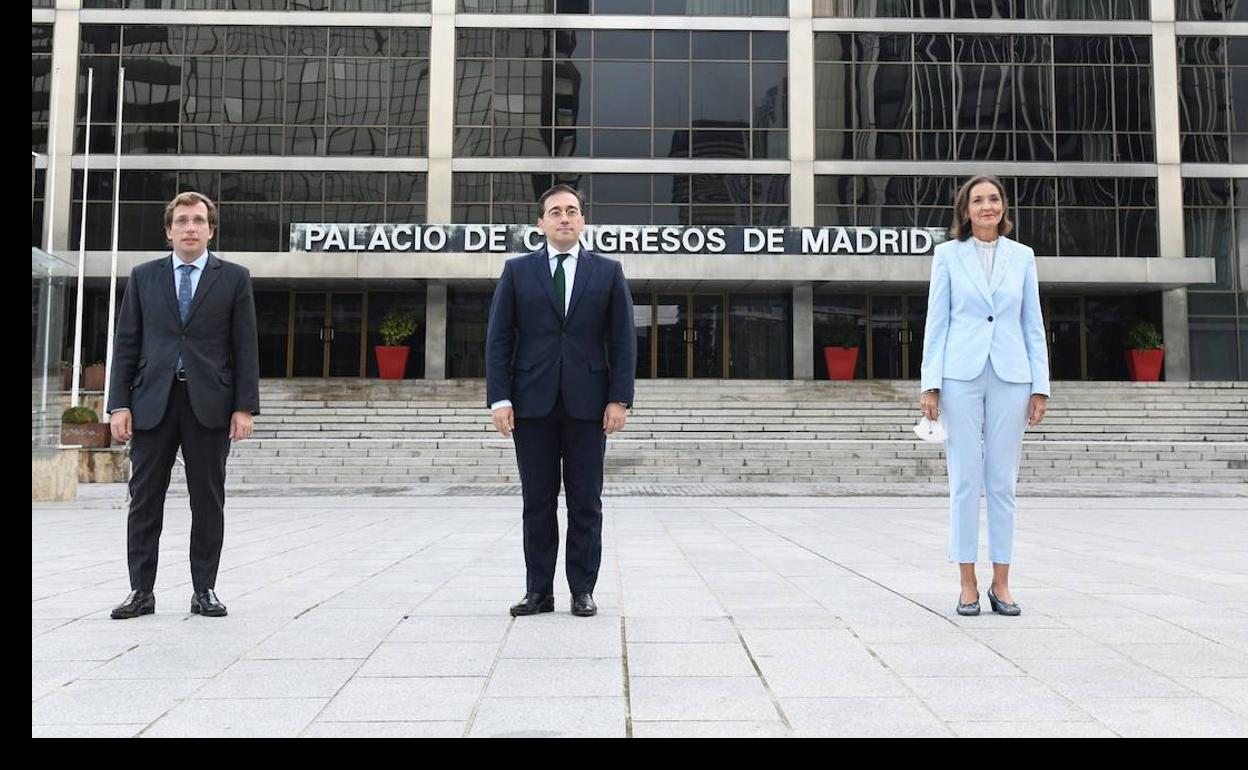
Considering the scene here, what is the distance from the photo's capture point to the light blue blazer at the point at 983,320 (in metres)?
4.70

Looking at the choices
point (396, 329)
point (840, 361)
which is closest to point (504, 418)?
point (396, 329)

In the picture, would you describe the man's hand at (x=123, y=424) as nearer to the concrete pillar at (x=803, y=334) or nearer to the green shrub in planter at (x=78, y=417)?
the green shrub in planter at (x=78, y=417)

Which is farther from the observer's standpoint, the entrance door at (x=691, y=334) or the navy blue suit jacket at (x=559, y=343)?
the entrance door at (x=691, y=334)

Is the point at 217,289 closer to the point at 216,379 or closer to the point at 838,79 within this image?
the point at 216,379

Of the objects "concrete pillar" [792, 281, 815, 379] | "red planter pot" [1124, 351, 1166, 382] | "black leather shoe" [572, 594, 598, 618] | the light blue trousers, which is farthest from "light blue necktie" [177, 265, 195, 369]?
"red planter pot" [1124, 351, 1166, 382]

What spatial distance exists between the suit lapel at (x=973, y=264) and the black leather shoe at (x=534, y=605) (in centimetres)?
257

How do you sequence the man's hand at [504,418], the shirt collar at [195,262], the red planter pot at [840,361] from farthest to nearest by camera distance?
the red planter pot at [840,361] < the shirt collar at [195,262] < the man's hand at [504,418]

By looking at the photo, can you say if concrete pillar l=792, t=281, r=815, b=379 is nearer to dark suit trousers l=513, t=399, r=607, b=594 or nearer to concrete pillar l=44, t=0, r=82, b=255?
concrete pillar l=44, t=0, r=82, b=255

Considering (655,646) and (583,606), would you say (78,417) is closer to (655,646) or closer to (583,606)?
(583,606)

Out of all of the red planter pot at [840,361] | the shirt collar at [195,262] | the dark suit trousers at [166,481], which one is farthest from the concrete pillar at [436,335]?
the dark suit trousers at [166,481]

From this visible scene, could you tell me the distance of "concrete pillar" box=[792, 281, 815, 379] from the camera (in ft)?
99.2

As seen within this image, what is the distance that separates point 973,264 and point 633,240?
23862mm

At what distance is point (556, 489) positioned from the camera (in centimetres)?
480

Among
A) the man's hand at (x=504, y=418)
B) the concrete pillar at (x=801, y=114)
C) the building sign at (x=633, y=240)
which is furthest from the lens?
the concrete pillar at (x=801, y=114)
